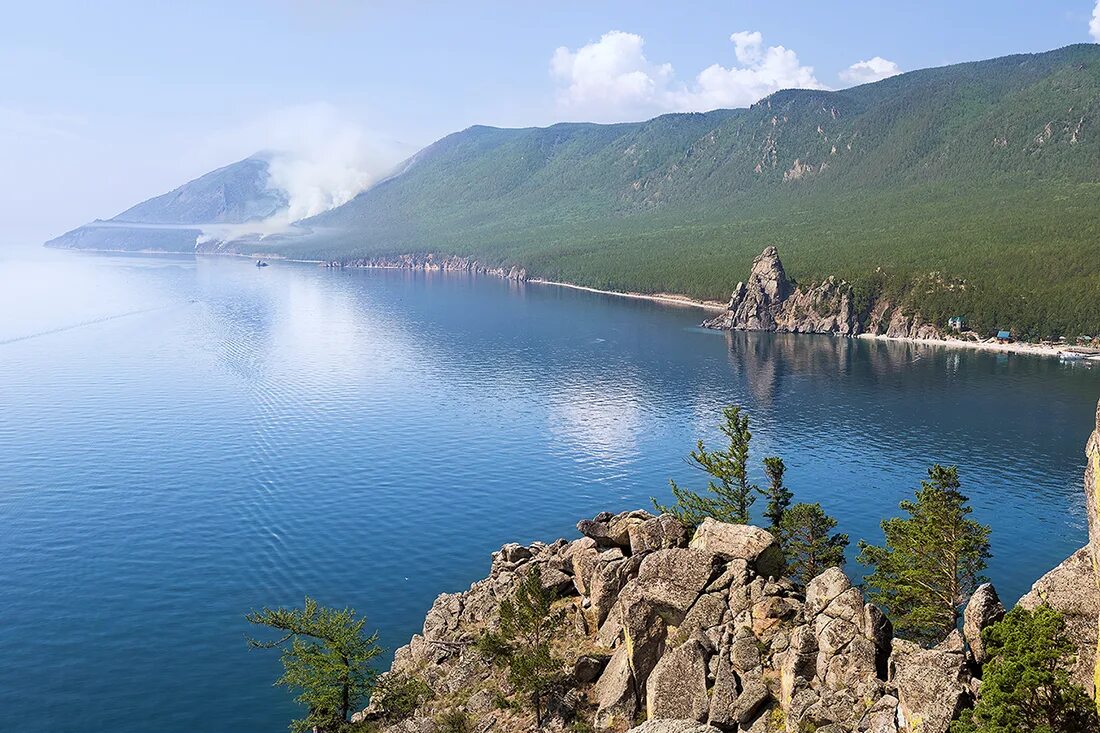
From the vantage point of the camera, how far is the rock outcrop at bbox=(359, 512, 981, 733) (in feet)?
126

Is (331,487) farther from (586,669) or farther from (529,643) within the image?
(586,669)

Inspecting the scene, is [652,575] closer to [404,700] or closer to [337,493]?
[404,700]

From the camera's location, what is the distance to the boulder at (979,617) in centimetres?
3753

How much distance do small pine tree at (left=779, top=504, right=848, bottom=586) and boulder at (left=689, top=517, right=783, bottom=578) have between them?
21.4 meters

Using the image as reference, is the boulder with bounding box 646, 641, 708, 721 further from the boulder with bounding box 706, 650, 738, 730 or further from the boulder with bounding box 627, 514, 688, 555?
the boulder with bounding box 627, 514, 688, 555

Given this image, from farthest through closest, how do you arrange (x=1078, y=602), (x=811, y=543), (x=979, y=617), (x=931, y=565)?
1. (x=811, y=543)
2. (x=931, y=565)
3. (x=979, y=617)
4. (x=1078, y=602)

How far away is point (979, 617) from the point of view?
38000mm

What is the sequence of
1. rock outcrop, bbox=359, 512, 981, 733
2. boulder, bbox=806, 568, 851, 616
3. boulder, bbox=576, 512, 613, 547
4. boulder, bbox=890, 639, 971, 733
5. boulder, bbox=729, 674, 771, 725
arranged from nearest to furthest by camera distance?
boulder, bbox=890, 639, 971, 733 → rock outcrop, bbox=359, 512, 981, 733 → boulder, bbox=729, 674, 771, 725 → boulder, bbox=806, 568, 851, 616 → boulder, bbox=576, 512, 613, 547

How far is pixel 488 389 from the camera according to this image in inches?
7603

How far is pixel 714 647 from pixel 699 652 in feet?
3.57

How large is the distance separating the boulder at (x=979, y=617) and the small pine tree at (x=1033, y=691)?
393 centimetres

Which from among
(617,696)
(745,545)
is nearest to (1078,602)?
(745,545)

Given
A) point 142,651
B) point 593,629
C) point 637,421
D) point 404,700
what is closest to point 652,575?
point 593,629

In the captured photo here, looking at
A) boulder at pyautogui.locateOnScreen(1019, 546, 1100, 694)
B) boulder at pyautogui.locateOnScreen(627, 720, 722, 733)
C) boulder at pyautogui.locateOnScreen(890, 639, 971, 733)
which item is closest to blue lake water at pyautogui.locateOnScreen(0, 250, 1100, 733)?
boulder at pyautogui.locateOnScreen(627, 720, 722, 733)
